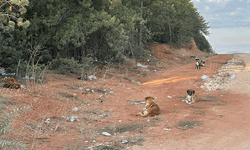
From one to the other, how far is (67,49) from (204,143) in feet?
31.9

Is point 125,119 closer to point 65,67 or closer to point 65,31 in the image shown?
point 65,67

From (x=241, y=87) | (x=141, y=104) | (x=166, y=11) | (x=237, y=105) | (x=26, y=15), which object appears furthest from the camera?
(x=166, y=11)

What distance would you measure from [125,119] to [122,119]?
84mm

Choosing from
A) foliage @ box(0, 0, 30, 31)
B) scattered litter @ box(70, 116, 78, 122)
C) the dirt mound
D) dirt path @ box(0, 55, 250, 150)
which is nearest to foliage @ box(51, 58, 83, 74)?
dirt path @ box(0, 55, 250, 150)

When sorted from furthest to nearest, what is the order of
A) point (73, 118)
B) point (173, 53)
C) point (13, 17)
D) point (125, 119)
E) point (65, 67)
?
point (173, 53) → point (65, 67) → point (13, 17) → point (125, 119) → point (73, 118)

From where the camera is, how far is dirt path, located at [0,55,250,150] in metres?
4.31

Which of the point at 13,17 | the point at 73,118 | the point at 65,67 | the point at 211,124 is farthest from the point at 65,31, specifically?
the point at 211,124

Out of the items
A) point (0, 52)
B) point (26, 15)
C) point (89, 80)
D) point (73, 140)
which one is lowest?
point (73, 140)

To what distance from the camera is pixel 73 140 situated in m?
4.47

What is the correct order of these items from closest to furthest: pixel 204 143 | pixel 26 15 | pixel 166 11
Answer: pixel 204 143
pixel 26 15
pixel 166 11

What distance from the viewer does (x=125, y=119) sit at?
6.16 m

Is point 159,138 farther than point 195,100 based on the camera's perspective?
No

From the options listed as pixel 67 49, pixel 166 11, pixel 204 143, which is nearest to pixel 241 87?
pixel 204 143

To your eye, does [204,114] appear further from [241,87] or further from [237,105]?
[241,87]
